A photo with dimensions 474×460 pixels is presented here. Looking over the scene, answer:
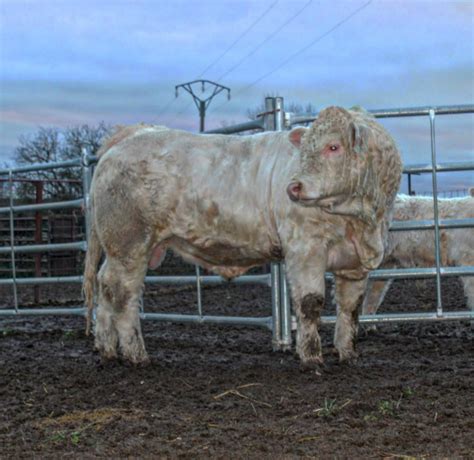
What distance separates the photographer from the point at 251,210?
Answer: 5.78 metres

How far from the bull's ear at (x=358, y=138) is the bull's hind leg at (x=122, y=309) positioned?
187cm

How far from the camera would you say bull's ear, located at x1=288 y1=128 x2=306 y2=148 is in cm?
551

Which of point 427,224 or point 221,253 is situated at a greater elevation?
point 427,224

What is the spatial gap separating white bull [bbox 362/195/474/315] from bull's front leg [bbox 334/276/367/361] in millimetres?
3117

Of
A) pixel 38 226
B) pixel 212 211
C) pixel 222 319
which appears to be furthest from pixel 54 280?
pixel 212 211

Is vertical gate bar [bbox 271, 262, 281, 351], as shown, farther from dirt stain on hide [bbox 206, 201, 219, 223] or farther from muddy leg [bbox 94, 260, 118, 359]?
muddy leg [bbox 94, 260, 118, 359]

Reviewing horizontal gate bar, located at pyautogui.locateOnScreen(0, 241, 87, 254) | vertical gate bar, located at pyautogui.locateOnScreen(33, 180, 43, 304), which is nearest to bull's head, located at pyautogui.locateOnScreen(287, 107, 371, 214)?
horizontal gate bar, located at pyautogui.locateOnScreen(0, 241, 87, 254)

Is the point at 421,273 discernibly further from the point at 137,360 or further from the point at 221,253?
the point at 137,360

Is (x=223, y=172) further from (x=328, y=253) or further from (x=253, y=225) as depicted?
(x=328, y=253)

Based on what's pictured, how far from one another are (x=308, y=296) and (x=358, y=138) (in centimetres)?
110

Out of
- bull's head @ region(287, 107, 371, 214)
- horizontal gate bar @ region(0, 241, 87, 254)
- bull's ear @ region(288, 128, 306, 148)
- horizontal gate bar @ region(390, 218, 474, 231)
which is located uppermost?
bull's ear @ region(288, 128, 306, 148)

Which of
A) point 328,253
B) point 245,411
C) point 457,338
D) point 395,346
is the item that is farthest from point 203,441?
point 457,338

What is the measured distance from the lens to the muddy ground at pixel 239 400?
3764mm

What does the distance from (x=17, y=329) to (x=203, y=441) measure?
6.02 meters
